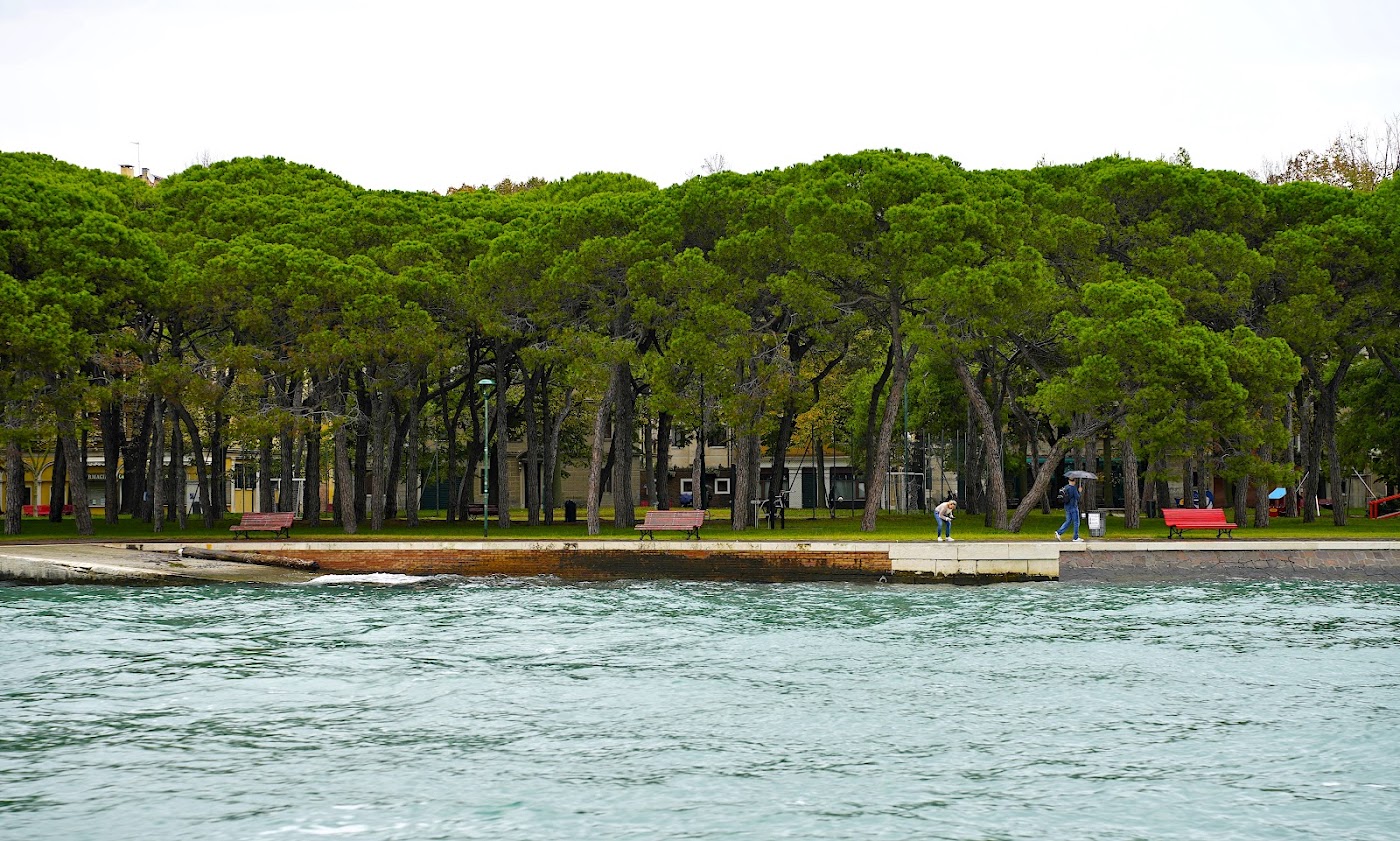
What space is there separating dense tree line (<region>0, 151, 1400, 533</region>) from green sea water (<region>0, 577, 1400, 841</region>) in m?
13.1

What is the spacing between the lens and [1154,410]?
3741cm

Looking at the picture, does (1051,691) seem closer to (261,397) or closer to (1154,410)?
(1154,410)

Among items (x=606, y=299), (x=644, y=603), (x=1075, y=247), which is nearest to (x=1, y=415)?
(x=606, y=299)

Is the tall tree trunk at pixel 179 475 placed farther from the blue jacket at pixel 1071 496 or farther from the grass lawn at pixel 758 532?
the blue jacket at pixel 1071 496

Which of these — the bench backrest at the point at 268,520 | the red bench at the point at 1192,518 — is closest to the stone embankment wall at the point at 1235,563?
the red bench at the point at 1192,518

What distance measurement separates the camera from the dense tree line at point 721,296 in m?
38.1

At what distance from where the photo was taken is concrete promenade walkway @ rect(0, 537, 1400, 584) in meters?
30.5

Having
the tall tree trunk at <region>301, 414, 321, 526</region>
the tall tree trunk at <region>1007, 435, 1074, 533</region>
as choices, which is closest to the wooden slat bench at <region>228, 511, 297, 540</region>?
the tall tree trunk at <region>301, 414, 321, 526</region>

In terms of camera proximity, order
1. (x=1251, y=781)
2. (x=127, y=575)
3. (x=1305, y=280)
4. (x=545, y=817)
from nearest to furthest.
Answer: (x=545, y=817) < (x=1251, y=781) < (x=127, y=575) < (x=1305, y=280)

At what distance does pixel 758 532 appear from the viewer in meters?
40.2

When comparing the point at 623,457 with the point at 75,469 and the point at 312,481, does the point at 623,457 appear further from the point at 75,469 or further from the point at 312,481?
the point at 75,469

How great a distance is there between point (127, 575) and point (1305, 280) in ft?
105

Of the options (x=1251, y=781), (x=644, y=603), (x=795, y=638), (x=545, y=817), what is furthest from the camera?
(x=644, y=603)

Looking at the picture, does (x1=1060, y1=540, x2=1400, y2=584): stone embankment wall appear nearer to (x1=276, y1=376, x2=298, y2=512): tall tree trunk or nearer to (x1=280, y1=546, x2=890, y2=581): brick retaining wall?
(x1=280, y1=546, x2=890, y2=581): brick retaining wall
